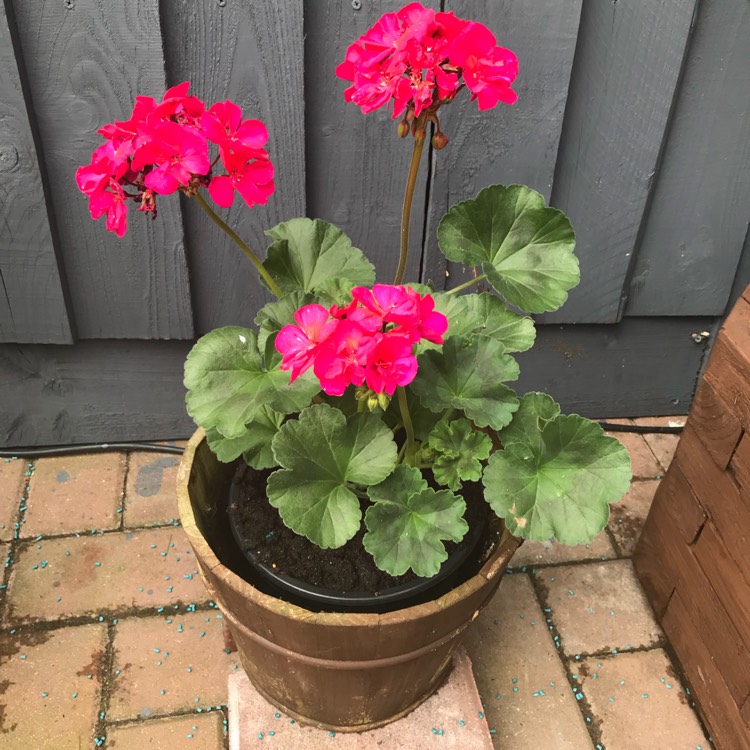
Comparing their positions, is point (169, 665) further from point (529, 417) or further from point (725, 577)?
point (725, 577)

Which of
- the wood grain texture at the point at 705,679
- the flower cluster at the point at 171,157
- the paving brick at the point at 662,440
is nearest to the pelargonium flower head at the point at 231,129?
the flower cluster at the point at 171,157

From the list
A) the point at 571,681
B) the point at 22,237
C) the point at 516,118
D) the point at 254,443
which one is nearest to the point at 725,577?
the point at 571,681

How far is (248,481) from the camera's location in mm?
1266

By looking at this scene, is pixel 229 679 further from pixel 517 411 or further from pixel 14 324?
pixel 14 324

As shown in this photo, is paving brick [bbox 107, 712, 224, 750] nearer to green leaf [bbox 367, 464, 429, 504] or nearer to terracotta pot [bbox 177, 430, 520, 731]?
terracotta pot [bbox 177, 430, 520, 731]

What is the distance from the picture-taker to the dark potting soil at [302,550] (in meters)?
1.14

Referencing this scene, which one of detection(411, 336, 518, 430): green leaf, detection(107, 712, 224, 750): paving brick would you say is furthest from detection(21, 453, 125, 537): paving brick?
detection(411, 336, 518, 430): green leaf

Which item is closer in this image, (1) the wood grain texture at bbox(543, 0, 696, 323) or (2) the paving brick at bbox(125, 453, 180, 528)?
(1) the wood grain texture at bbox(543, 0, 696, 323)

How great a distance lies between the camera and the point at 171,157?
2.68 ft

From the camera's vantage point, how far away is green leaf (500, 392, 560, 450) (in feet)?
3.47

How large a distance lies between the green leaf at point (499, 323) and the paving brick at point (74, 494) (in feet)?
3.34

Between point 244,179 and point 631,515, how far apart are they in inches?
49.9

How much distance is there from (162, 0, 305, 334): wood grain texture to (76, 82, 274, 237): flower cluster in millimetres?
507

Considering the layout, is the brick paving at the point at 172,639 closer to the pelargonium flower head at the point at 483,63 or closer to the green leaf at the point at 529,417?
the green leaf at the point at 529,417
